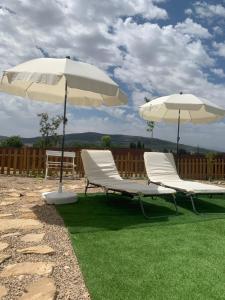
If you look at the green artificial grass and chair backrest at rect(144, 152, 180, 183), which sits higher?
chair backrest at rect(144, 152, 180, 183)

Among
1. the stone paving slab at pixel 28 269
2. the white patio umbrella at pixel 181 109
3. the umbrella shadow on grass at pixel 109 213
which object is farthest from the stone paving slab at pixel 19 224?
the white patio umbrella at pixel 181 109

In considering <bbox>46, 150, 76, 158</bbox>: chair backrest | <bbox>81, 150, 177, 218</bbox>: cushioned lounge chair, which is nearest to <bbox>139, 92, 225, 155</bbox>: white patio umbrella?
<bbox>81, 150, 177, 218</bbox>: cushioned lounge chair

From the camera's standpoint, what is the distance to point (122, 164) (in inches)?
547

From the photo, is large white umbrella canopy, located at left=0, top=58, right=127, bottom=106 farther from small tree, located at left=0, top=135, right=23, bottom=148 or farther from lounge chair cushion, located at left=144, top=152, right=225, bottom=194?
small tree, located at left=0, top=135, right=23, bottom=148

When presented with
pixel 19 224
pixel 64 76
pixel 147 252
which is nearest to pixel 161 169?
pixel 64 76

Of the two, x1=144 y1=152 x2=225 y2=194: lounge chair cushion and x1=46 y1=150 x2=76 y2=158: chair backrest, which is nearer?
x1=144 y1=152 x2=225 y2=194: lounge chair cushion

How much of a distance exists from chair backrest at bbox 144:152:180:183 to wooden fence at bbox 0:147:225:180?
485 centimetres

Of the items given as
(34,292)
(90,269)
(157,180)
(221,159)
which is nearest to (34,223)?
(90,269)

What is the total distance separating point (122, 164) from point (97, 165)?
19.1ft

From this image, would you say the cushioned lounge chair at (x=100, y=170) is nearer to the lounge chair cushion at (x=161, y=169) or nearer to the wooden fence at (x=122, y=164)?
the lounge chair cushion at (x=161, y=169)

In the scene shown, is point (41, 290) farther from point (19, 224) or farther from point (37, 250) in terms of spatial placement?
point (19, 224)

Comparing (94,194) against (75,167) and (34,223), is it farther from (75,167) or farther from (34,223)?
(75,167)

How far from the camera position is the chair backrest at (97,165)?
26.0 feet

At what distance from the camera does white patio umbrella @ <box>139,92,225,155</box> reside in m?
8.27
